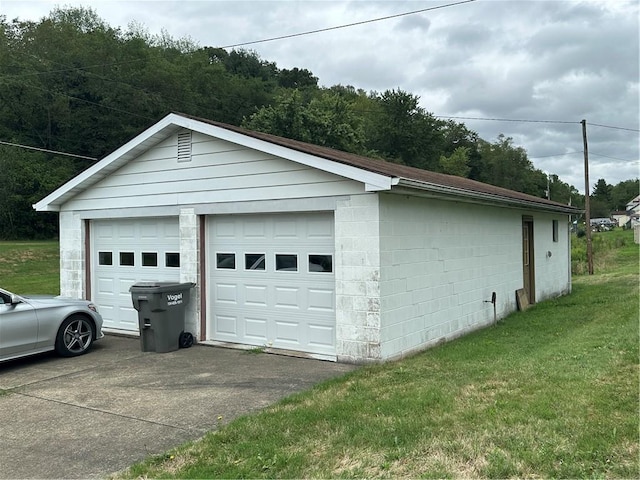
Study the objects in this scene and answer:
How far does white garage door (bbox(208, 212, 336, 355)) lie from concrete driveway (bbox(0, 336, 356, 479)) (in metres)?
0.48

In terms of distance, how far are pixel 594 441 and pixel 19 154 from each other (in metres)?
44.3

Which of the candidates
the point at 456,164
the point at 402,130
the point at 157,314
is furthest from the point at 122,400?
the point at 456,164

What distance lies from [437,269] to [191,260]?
13.3 ft

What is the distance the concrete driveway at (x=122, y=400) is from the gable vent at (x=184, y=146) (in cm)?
321

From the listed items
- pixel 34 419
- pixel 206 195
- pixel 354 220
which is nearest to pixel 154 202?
pixel 206 195

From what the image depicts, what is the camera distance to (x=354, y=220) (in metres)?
7.49

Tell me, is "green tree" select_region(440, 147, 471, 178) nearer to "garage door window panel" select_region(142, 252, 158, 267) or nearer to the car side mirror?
"garage door window panel" select_region(142, 252, 158, 267)

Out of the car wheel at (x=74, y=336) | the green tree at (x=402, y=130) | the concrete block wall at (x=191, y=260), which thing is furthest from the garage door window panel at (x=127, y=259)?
the green tree at (x=402, y=130)

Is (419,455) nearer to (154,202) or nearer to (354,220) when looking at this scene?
(354,220)

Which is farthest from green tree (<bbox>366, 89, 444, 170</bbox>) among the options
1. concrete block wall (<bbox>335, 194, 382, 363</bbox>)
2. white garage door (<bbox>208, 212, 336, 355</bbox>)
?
concrete block wall (<bbox>335, 194, 382, 363</bbox>)

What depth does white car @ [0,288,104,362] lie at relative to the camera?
7.40m

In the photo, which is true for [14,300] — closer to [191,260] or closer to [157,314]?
[157,314]

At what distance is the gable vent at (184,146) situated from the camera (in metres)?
9.30

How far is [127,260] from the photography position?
10336 mm
